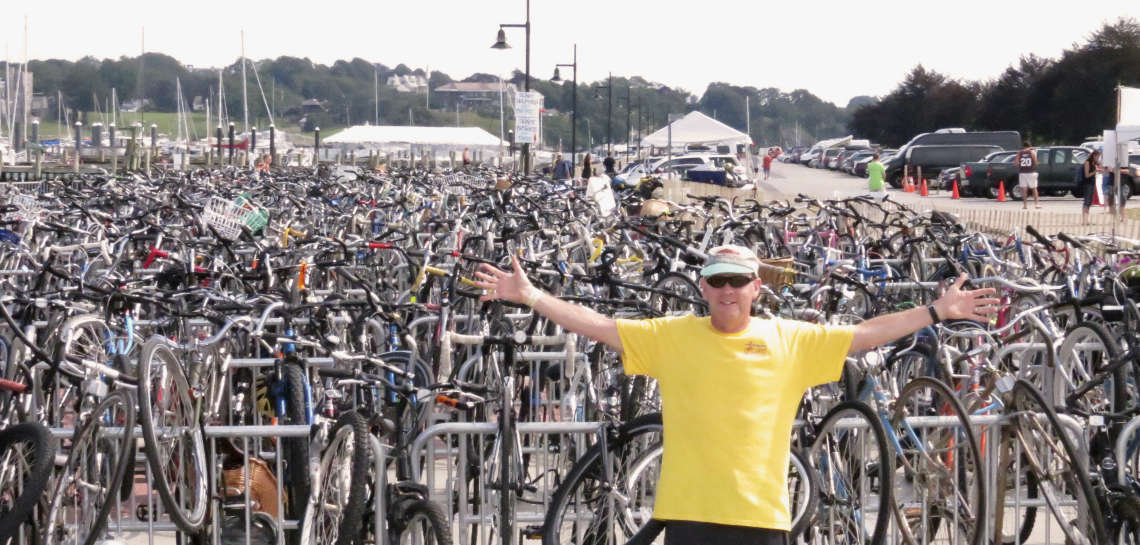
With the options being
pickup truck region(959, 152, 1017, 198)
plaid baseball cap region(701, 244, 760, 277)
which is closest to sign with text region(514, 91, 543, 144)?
pickup truck region(959, 152, 1017, 198)

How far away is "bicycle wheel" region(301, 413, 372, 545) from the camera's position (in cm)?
465

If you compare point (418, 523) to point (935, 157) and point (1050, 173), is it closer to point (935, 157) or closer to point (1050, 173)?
point (1050, 173)

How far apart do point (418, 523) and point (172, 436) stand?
138 cm

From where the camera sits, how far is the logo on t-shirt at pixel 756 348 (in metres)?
4.20

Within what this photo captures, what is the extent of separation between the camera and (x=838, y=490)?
17.4 feet

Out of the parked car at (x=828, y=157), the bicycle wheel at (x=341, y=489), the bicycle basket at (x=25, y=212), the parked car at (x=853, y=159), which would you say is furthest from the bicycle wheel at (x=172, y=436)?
the parked car at (x=828, y=157)

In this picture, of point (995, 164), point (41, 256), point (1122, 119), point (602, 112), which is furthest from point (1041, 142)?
point (602, 112)

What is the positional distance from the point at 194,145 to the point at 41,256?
96808 mm

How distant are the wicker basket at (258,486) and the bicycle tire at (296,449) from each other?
4.8 inches

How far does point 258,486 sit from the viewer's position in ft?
18.8

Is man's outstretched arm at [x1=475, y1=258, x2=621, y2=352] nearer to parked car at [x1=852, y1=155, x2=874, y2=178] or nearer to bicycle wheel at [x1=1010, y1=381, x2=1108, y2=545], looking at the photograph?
bicycle wheel at [x1=1010, y1=381, x2=1108, y2=545]

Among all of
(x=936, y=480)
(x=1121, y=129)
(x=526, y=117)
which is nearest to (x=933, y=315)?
(x=936, y=480)

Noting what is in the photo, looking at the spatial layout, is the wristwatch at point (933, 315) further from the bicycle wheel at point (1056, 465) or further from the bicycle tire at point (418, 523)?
the bicycle tire at point (418, 523)

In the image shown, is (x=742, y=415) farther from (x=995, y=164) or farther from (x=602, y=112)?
(x=602, y=112)
